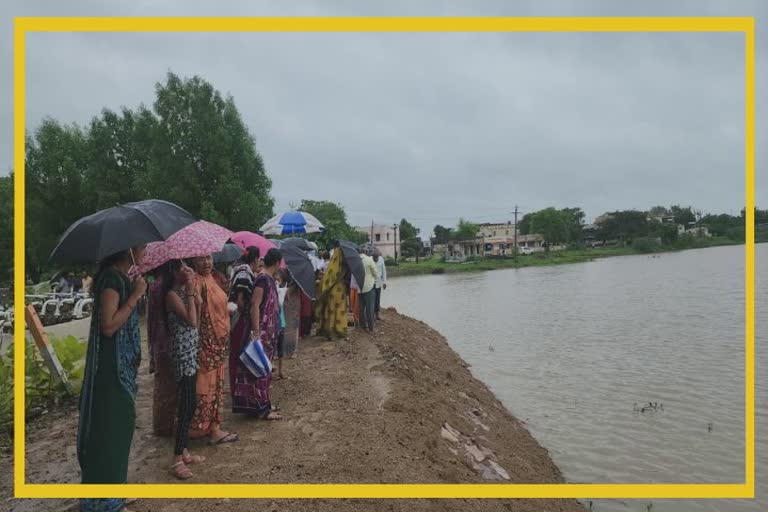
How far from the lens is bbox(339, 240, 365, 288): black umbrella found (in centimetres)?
844

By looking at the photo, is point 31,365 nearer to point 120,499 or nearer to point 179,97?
point 120,499

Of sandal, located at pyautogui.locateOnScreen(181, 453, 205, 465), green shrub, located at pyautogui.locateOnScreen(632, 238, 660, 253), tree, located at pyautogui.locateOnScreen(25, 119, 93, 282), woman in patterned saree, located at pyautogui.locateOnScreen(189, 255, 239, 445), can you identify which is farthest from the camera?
green shrub, located at pyautogui.locateOnScreen(632, 238, 660, 253)

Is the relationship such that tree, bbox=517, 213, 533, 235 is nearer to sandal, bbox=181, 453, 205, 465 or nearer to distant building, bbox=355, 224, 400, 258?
distant building, bbox=355, 224, 400, 258

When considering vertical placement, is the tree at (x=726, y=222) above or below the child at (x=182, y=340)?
above

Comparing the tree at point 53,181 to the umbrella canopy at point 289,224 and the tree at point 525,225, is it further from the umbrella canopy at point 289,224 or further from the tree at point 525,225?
the tree at point 525,225

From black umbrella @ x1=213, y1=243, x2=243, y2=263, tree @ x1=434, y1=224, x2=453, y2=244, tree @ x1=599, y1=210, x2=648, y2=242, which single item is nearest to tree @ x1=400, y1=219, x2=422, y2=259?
tree @ x1=434, y1=224, x2=453, y2=244

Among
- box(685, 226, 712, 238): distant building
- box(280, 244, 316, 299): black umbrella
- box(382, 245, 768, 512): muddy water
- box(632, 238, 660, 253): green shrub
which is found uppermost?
box(685, 226, 712, 238): distant building

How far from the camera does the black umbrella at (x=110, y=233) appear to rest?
273cm

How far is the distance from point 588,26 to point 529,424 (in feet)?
22.0

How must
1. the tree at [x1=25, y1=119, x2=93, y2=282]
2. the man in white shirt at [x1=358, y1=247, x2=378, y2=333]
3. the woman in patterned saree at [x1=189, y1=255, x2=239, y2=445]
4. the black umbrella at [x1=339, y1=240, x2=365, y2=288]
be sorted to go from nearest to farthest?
the woman in patterned saree at [x1=189, y1=255, x2=239, y2=445], the black umbrella at [x1=339, y1=240, x2=365, y2=288], the man in white shirt at [x1=358, y1=247, x2=378, y2=333], the tree at [x1=25, y1=119, x2=93, y2=282]

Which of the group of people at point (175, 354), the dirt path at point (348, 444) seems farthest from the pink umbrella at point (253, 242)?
the dirt path at point (348, 444)

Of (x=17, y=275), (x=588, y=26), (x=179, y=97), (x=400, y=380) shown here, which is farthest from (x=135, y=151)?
(x=588, y=26)

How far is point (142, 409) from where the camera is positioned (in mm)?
5473

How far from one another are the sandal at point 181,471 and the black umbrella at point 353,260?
5.04 meters
